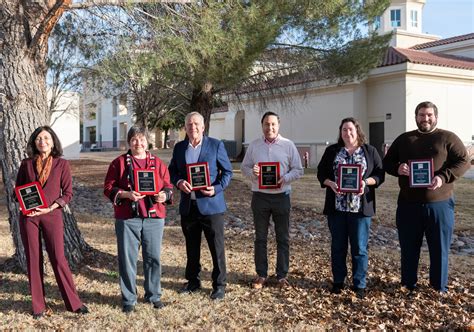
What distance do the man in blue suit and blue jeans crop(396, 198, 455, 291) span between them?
196cm

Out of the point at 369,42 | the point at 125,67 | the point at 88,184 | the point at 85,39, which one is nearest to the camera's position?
the point at 125,67

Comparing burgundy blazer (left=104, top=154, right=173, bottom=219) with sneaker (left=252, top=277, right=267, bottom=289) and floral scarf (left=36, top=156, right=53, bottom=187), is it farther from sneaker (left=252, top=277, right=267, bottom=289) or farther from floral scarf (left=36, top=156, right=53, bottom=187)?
sneaker (left=252, top=277, right=267, bottom=289)

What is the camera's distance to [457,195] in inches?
552

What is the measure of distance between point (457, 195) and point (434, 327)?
10.5 m

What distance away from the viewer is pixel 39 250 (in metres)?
4.72

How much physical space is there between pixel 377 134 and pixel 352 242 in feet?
59.9

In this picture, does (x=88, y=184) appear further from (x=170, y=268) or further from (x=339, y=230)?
(x=339, y=230)

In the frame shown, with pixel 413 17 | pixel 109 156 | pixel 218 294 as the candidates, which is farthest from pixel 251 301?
pixel 413 17

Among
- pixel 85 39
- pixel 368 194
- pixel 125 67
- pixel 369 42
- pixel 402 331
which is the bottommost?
pixel 402 331

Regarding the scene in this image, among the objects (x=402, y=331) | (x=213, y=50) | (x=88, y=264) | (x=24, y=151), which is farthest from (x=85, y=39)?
(x=402, y=331)

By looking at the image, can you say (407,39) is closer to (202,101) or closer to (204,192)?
(202,101)

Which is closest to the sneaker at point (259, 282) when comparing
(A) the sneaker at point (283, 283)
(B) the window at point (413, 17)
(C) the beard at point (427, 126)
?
(A) the sneaker at point (283, 283)

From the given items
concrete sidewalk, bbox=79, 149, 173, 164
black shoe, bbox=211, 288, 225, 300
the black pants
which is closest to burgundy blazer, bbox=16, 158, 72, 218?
the black pants

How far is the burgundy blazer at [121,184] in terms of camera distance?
4.75 m
